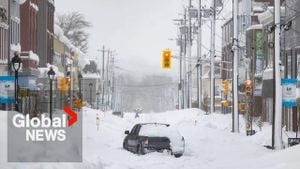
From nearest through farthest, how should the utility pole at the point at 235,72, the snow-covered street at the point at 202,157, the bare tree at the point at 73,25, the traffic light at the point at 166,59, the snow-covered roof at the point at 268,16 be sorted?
1. the snow-covered street at the point at 202,157
2. the utility pole at the point at 235,72
3. the traffic light at the point at 166,59
4. the snow-covered roof at the point at 268,16
5. the bare tree at the point at 73,25

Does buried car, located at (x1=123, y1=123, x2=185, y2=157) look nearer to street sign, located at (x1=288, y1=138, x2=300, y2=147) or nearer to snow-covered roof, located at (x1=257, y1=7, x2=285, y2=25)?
street sign, located at (x1=288, y1=138, x2=300, y2=147)

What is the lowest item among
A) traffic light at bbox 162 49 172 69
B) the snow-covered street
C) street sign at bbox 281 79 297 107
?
the snow-covered street

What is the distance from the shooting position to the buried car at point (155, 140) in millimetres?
25594

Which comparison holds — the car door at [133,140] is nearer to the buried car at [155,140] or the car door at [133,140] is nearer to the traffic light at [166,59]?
the buried car at [155,140]

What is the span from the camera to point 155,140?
25641 millimetres

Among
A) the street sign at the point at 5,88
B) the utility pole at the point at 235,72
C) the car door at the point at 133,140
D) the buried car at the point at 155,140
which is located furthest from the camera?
the utility pole at the point at 235,72

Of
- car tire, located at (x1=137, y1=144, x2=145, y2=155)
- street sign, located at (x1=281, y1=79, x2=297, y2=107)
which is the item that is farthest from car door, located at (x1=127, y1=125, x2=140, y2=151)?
street sign, located at (x1=281, y1=79, x2=297, y2=107)

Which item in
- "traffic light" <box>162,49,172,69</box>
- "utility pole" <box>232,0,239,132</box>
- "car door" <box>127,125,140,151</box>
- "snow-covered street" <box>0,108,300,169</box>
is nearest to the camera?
"snow-covered street" <box>0,108,300,169</box>

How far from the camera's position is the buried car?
25594mm

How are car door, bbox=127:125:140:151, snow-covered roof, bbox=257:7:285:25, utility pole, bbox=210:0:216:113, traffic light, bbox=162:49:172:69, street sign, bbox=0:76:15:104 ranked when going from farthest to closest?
utility pole, bbox=210:0:216:113 → snow-covered roof, bbox=257:7:285:25 → traffic light, bbox=162:49:172:69 → street sign, bbox=0:76:15:104 → car door, bbox=127:125:140:151

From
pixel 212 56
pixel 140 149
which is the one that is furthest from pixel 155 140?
pixel 212 56

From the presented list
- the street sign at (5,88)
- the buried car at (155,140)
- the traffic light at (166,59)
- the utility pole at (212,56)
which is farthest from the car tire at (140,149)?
the utility pole at (212,56)

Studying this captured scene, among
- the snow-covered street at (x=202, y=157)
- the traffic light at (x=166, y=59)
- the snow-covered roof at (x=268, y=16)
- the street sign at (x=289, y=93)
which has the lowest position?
the snow-covered street at (x=202, y=157)

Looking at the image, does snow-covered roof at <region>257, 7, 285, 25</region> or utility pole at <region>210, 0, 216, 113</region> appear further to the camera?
utility pole at <region>210, 0, 216, 113</region>
